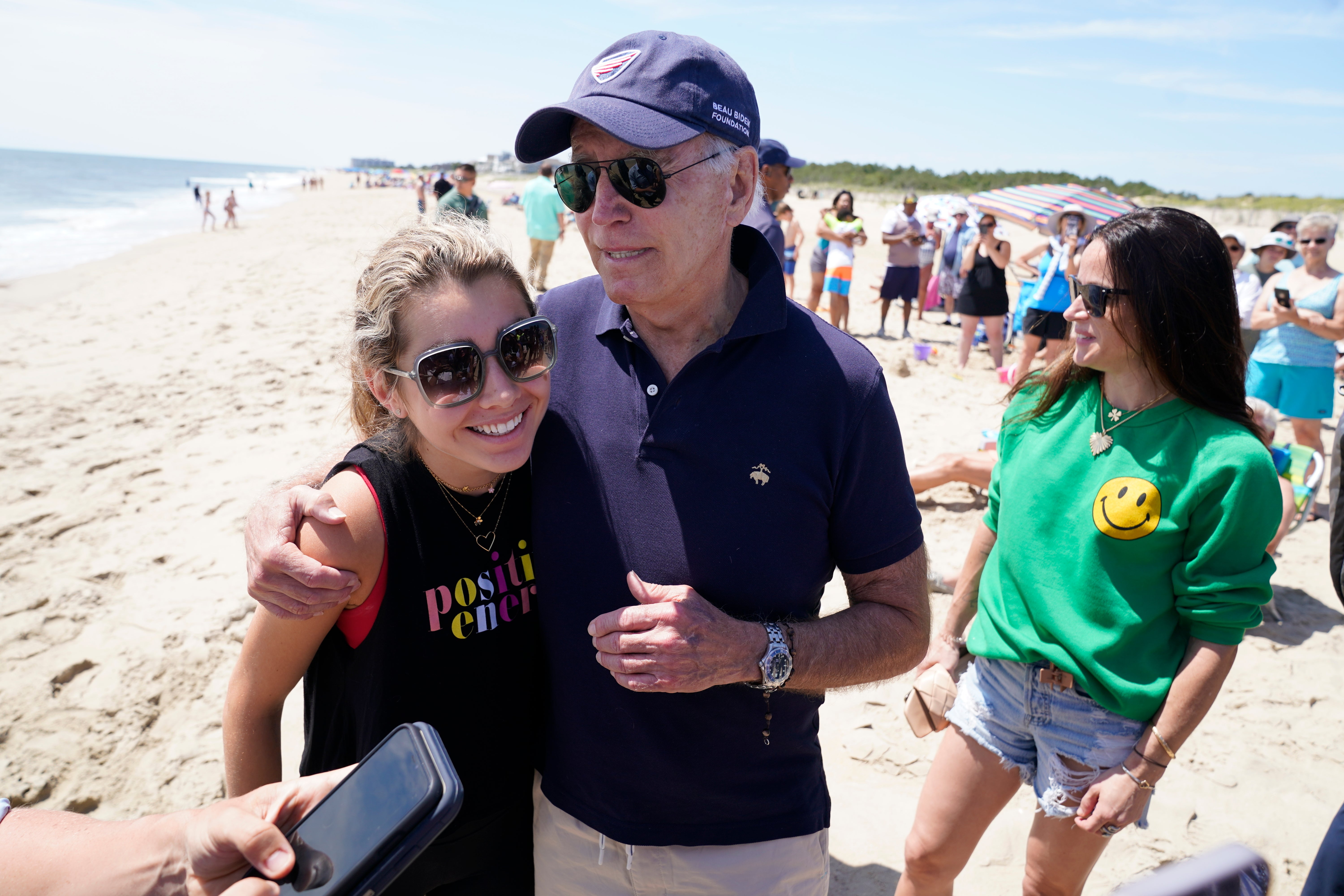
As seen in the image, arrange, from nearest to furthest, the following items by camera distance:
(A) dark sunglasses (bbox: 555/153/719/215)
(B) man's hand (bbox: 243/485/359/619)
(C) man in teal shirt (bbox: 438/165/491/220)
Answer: (B) man's hand (bbox: 243/485/359/619) → (A) dark sunglasses (bbox: 555/153/719/215) → (C) man in teal shirt (bbox: 438/165/491/220)

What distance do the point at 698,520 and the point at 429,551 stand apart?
554mm

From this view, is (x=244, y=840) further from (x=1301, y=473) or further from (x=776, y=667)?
(x=1301, y=473)

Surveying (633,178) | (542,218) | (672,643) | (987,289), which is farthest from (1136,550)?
(542,218)

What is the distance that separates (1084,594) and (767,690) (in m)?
1.01

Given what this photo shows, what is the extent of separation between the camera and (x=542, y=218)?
12.2 meters

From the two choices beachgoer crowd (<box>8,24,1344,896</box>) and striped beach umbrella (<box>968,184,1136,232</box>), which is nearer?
beachgoer crowd (<box>8,24,1344,896</box>)

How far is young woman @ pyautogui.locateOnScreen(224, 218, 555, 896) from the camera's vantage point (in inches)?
59.6

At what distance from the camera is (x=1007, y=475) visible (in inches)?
91.1

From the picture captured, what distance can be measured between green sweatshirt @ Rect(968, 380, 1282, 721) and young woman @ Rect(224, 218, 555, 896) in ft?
4.55

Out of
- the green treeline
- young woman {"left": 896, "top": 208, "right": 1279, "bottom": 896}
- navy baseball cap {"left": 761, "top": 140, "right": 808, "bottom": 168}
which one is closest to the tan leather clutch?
young woman {"left": 896, "top": 208, "right": 1279, "bottom": 896}

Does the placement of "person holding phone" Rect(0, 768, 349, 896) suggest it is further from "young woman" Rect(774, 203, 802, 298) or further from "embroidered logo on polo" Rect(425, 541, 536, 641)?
"young woman" Rect(774, 203, 802, 298)

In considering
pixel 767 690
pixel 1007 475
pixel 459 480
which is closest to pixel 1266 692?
pixel 1007 475

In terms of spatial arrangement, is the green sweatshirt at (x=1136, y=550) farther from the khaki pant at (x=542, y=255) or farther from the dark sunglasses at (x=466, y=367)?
Answer: the khaki pant at (x=542, y=255)

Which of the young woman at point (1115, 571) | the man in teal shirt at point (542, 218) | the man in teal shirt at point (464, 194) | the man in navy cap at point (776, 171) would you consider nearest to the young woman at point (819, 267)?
the man in navy cap at point (776, 171)
